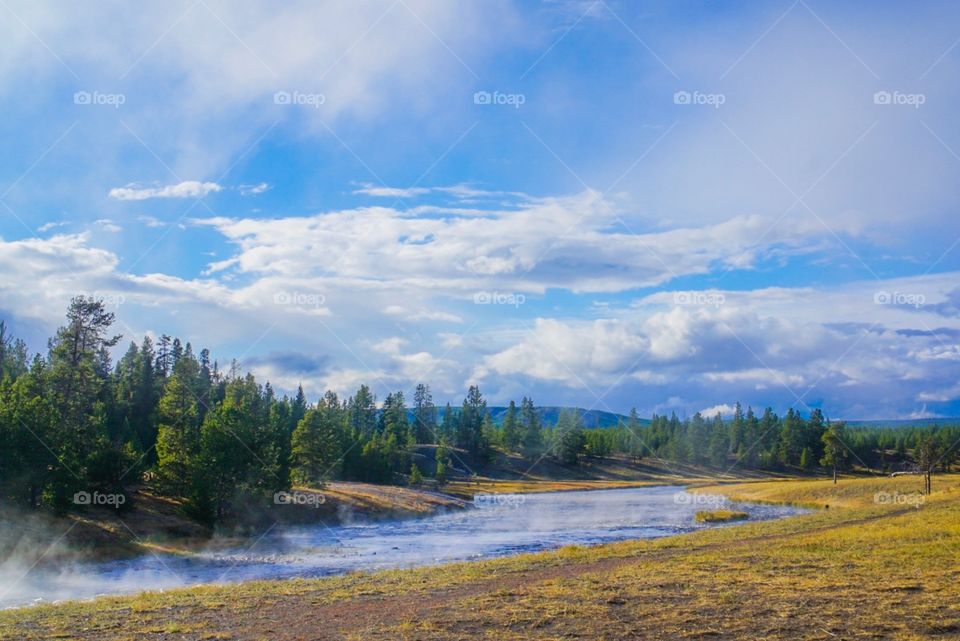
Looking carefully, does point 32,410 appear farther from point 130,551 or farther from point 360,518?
point 360,518

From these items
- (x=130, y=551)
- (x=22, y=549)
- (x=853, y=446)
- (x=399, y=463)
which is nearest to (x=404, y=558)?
(x=130, y=551)

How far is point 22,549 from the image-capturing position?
4188cm

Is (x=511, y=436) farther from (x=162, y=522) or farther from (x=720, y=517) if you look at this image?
(x=162, y=522)

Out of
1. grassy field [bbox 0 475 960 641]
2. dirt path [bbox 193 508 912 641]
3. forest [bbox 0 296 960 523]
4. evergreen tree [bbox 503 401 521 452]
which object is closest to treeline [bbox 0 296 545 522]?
forest [bbox 0 296 960 523]

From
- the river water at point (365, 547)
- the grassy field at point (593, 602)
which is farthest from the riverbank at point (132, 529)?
the grassy field at point (593, 602)

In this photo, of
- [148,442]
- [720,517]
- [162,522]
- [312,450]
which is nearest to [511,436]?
[312,450]

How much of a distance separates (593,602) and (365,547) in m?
32.1

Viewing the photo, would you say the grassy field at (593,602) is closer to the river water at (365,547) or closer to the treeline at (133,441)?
the river water at (365,547)

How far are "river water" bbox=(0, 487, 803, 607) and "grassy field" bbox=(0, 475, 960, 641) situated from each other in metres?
8.09

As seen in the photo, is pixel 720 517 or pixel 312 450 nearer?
pixel 720 517

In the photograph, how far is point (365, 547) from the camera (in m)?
51.0

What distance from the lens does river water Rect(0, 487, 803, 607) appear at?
35906 mm

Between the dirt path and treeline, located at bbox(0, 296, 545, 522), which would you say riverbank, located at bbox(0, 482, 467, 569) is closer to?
treeline, located at bbox(0, 296, 545, 522)

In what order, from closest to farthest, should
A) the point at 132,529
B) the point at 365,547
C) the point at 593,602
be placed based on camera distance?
the point at 593,602 < the point at 132,529 < the point at 365,547
